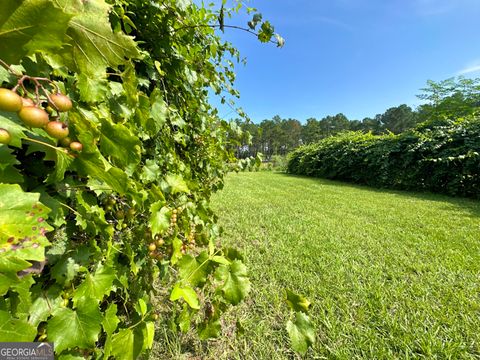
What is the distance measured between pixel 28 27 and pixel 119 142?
269 mm

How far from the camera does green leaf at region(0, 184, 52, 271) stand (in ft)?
1.22

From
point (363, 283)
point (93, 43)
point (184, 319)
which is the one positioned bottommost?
point (363, 283)

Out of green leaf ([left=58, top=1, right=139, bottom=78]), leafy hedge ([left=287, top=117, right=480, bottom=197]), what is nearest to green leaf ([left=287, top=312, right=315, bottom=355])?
green leaf ([left=58, top=1, right=139, bottom=78])

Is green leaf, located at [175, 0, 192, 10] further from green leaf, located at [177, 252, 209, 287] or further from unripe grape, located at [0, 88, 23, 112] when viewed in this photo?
green leaf, located at [177, 252, 209, 287]

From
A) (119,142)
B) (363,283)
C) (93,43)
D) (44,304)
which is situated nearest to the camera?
(93,43)

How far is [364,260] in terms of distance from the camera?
2.64 metres

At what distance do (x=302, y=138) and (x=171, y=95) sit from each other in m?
56.6

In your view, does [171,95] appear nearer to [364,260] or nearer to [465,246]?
[364,260]

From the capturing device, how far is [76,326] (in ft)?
1.97

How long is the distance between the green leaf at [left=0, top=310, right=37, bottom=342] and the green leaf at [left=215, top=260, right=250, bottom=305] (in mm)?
396

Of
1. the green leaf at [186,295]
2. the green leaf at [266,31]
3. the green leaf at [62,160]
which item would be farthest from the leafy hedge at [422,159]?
the green leaf at [62,160]

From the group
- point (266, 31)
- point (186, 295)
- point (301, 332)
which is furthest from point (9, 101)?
point (266, 31)

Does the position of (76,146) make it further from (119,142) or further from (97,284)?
(97,284)

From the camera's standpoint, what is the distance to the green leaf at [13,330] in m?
0.40
